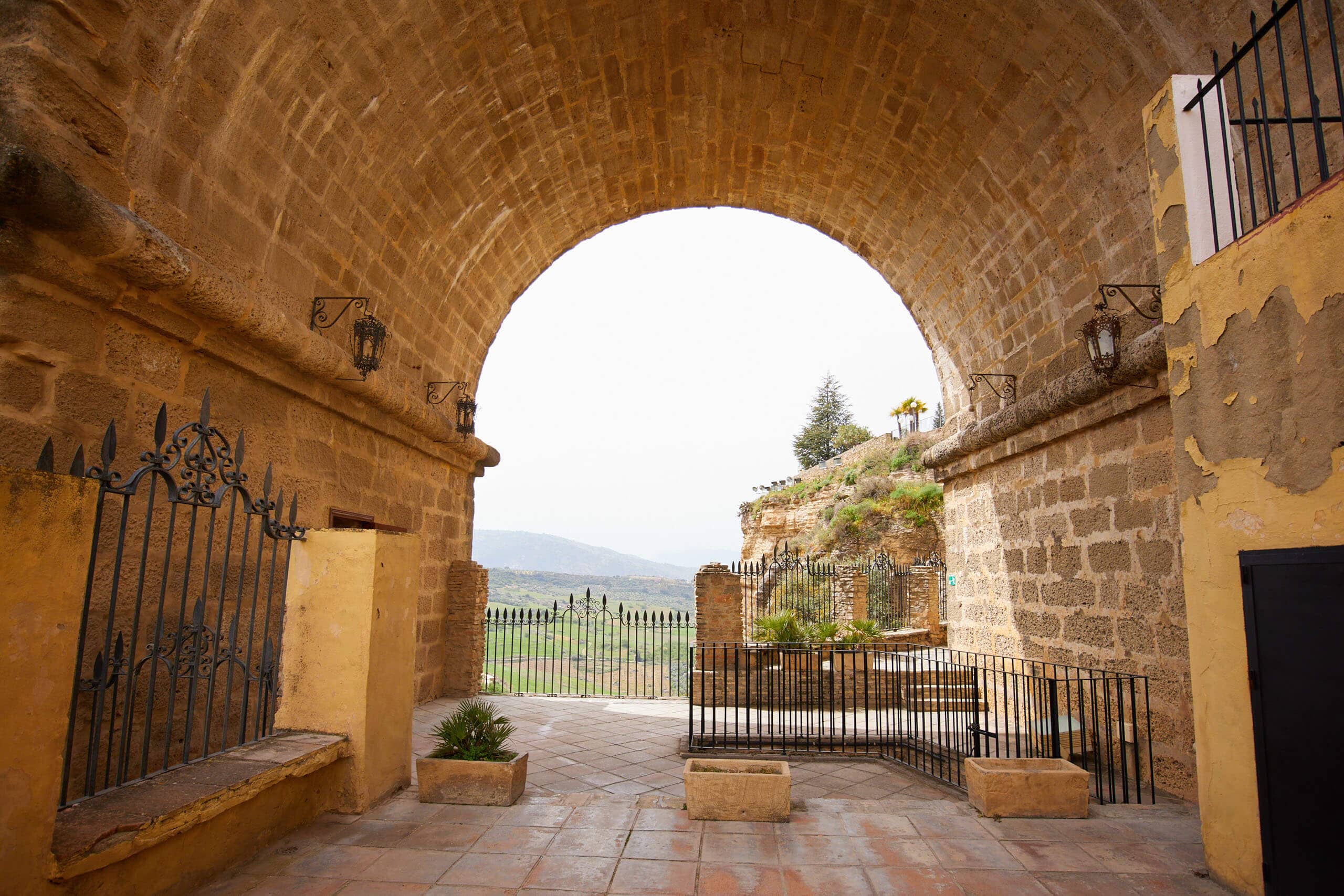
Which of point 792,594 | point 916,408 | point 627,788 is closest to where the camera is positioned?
point 627,788

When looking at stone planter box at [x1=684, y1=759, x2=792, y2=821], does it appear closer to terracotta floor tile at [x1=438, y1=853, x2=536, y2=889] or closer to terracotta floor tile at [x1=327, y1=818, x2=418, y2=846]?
terracotta floor tile at [x1=438, y1=853, x2=536, y2=889]

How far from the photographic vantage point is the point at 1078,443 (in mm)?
7051

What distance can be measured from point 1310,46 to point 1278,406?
9.24 feet

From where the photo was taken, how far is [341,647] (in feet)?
13.9

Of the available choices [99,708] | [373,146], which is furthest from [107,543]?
[373,146]

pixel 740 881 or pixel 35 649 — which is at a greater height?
pixel 35 649

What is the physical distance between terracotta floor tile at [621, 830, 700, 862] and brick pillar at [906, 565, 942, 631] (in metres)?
14.0

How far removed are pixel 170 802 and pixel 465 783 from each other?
1.94 metres

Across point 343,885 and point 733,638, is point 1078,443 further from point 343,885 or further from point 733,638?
point 343,885

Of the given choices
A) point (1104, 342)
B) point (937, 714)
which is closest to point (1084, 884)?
point (1104, 342)

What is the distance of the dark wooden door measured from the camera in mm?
2891

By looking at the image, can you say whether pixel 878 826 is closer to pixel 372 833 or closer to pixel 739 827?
pixel 739 827

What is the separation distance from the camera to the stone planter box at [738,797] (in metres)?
4.33

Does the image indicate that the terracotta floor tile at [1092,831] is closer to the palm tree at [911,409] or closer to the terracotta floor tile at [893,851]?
the terracotta floor tile at [893,851]
